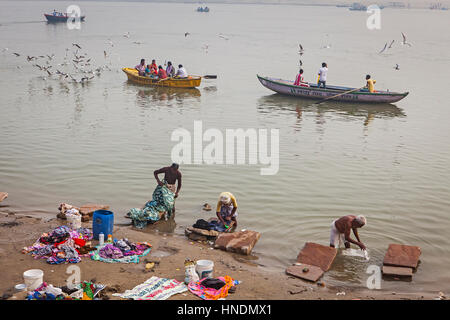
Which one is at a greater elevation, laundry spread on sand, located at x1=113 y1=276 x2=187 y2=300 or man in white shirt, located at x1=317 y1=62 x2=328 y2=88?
man in white shirt, located at x1=317 y1=62 x2=328 y2=88

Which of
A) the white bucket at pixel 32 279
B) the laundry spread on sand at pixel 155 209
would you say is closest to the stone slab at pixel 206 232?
the laundry spread on sand at pixel 155 209

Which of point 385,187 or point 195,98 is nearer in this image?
point 385,187

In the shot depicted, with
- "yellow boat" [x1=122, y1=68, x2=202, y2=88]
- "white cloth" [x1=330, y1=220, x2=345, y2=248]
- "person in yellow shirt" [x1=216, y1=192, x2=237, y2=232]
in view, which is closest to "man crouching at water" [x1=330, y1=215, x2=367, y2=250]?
"white cloth" [x1=330, y1=220, x2=345, y2=248]

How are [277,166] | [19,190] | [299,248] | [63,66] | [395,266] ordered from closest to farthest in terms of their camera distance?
[395,266], [299,248], [19,190], [277,166], [63,66]

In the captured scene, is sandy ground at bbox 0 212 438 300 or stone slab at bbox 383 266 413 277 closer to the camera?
sandy ground at bbox 0 212 438 300

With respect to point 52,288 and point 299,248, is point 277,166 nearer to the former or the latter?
point 299,248

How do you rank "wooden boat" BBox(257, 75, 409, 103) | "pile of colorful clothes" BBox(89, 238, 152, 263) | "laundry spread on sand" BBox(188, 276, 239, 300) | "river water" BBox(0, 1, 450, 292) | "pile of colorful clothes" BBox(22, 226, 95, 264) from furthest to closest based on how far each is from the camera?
"wooden boat" BBox(257, 75, 409, 103), "river water" BBox(0, 1, 450, 292), "pile of colorful clothes" BBox(89, 238, 152, 263), "pile of colorful clothes" BBox(22, 226, 95, 264), "laundry spread on sand" BBox(188, 276, 239, 300)

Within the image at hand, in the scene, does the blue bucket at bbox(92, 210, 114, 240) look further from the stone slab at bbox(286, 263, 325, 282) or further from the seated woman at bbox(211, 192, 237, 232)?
the stone slab at bbox(286, 263, 325, 282)

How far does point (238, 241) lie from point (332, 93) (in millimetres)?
18556

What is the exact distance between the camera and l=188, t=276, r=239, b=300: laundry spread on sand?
8219 millimetres

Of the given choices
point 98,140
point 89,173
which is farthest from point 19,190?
point 98,140

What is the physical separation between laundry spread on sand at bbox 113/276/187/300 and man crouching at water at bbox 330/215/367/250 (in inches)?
147

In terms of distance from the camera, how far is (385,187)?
15734 mm

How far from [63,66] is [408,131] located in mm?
25314
